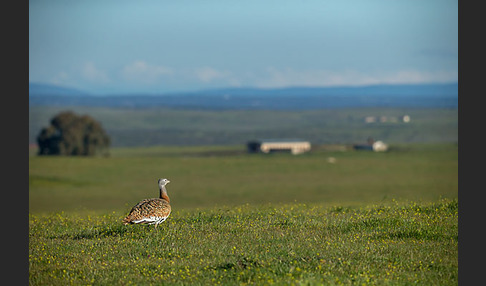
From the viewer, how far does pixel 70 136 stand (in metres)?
141

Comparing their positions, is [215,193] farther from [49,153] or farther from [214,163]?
[49,153]

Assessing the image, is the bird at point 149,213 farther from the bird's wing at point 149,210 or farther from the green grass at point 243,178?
the green grass at point 243,178

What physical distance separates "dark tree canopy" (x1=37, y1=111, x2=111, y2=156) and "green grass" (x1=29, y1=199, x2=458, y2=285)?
387ft

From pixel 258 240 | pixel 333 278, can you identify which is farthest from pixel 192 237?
pixel 333 278

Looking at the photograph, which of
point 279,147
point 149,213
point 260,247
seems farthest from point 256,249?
point 279,147

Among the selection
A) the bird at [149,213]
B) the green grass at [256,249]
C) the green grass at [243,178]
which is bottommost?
the green grass at [243,178]

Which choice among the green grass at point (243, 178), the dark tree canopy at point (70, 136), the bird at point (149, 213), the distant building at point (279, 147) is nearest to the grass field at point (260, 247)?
the bird at point (149, 213)

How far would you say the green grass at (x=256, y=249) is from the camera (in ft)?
53.8

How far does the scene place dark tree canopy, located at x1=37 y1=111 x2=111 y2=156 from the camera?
139 meters

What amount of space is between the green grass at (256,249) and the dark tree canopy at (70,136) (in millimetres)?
118103

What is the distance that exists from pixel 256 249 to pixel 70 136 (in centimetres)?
→ 12746

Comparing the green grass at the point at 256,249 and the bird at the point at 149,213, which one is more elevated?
the bird at the point at 149,213

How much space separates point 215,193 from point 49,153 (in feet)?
178

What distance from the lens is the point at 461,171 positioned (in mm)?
21297
